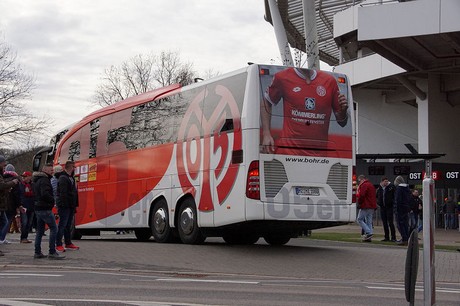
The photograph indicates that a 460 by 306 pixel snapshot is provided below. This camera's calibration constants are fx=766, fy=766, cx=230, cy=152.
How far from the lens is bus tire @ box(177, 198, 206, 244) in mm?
16250

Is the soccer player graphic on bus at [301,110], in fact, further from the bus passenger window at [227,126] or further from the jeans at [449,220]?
the jeans at [449,220]

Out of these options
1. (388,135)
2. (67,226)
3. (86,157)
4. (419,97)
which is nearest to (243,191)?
(67,226)

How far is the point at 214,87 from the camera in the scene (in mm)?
15992

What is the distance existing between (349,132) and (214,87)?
9.65ft

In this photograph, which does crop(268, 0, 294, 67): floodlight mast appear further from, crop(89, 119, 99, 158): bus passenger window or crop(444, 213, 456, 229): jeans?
crop(89, 119, 99, 158): bus passenger window

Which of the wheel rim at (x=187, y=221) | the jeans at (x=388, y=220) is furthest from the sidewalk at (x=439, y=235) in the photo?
the wheel rim at (x=187, y=221)

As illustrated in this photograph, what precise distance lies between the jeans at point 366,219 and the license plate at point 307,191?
6615 millimetres

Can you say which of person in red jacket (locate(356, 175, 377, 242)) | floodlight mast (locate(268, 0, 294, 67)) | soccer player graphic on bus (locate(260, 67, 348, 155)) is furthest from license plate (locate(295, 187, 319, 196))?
floodlight mast (locate(268, 0, 294, 67))

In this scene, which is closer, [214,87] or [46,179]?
[46,179]

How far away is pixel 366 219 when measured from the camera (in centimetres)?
2153

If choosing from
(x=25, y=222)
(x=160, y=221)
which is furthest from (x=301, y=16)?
(x=160, y=221)

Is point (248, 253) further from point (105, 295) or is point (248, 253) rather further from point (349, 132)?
point (105, 295)

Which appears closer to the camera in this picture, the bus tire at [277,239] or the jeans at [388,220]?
the bus tire at [277,239]

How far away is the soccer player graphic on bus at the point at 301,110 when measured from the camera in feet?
47.8
